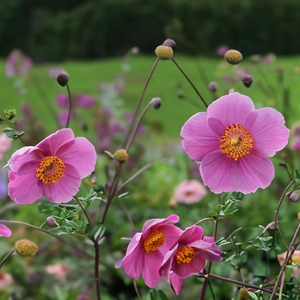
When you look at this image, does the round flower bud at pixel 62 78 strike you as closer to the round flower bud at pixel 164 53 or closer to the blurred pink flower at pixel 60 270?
the round flower bud at pixel 164 53

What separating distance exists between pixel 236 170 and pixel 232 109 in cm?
5

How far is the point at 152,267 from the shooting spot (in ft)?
1.64

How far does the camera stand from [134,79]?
27.3ft

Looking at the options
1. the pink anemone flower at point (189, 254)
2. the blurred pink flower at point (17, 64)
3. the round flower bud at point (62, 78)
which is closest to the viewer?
the pink anemone flower at point (189, 254)

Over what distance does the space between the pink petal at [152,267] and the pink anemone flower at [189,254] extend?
0.02 meters

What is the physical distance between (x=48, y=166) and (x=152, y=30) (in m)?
9.65

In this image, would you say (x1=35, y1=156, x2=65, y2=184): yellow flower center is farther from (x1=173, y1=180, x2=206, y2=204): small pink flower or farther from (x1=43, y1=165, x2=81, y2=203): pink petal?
(x1=173, y1=180, x2=206, y2=204): small pink flower

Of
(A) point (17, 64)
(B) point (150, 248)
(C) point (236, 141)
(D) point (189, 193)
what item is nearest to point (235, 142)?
(C) point (236, 141)

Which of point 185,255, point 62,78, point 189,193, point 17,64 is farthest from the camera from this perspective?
point 17,64

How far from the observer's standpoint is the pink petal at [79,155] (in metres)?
0.50

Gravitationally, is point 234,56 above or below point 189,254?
above

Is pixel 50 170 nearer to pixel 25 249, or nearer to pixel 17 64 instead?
pixel 25 249

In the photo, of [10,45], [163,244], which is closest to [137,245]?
[163,244]

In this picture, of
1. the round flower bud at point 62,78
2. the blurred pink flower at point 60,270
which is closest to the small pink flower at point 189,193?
the blurred pink flower at point 60,270
